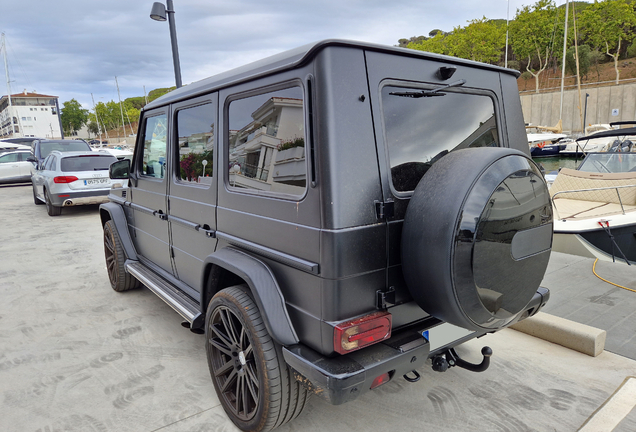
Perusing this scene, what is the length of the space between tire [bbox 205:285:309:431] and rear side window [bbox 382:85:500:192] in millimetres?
1037

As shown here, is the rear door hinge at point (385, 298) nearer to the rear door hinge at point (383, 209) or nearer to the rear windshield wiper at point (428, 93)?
the rear door hinge at point (383, 209)

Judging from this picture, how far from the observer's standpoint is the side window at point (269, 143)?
1989 mm

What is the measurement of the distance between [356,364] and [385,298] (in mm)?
336

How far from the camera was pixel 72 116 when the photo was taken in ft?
309

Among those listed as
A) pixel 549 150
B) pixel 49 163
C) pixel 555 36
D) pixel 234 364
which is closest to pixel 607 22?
pixel 555 36

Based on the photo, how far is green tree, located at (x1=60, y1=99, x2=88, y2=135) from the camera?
94.1 metres

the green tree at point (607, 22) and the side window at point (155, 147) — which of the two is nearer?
the side window at point (155, 147)

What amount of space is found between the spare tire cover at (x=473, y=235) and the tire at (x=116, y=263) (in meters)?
3.52

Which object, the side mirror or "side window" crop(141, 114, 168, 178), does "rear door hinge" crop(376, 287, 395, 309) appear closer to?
"side window" crop(141, 114, 168, 178)

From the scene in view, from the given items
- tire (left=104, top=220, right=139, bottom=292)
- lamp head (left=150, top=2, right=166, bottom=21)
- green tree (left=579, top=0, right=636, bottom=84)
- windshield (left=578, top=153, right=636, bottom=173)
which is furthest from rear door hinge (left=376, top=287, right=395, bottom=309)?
green tree (left=579, top=0, right=636, bottom=84)

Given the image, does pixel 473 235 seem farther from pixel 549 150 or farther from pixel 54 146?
pixel 549 150

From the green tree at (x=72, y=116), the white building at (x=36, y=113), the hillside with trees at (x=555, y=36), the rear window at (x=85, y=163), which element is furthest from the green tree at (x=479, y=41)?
the white building at (x=36, y=113)

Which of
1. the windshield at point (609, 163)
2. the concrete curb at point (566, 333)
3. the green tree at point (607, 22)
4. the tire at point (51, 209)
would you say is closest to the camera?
the concrete curb at point (566, 333)

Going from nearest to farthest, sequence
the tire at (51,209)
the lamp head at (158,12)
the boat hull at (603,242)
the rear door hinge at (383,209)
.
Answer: the rear door hinge at (383,209) → the boat hull at (603,242) → the lamp head at (158,12) → the tire at (51,209)
